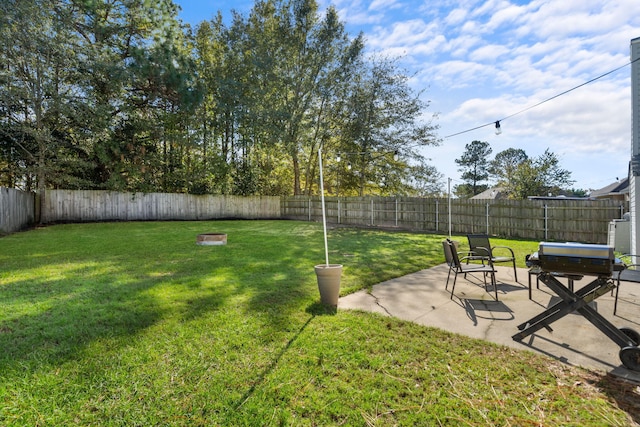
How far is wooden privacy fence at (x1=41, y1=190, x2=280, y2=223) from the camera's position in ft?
43.2

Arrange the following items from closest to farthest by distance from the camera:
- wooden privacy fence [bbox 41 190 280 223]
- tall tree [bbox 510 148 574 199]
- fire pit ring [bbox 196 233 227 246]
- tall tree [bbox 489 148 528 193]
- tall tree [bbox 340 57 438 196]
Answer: fire pit ring [bbox 196 233 227 246] < wooden privacy fence [bbox 41 190 280 223] < tall tree [bbox 340 57 438 196] < tall tree [bbox 510 148 574 199] < tall tree [bbox 489 148 528 193]

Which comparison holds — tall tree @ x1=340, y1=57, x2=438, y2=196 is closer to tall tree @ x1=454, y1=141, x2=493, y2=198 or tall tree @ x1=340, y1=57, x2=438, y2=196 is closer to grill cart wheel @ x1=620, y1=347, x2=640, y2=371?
grill cart wheel @ x1=620, y1=347, x2=640, y2=371

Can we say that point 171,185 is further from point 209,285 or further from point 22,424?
point 22,424

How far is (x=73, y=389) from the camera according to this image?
1791 millimetres

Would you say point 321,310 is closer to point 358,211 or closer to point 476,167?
point 358,211

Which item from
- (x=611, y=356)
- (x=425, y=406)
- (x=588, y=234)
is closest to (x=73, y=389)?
(x=425, y=406)

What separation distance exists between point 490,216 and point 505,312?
28.5ft

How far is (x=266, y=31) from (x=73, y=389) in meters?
19.5

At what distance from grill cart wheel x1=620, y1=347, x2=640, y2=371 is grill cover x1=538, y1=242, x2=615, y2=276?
488 millimetres

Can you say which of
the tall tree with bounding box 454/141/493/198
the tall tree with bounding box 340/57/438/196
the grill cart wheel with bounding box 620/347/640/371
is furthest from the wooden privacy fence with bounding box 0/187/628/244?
the tall tree with bounding box 454/141/493/198

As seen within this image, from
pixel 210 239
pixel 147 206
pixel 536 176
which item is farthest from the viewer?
pixel 536 176

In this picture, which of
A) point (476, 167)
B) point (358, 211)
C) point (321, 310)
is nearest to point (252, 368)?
point (321, 310)

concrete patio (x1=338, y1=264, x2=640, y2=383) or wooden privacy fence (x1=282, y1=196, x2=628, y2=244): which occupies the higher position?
wooden privacy fence (x1=282, y1=196, x2=628, y2=244)

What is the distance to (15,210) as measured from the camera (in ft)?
33.5
